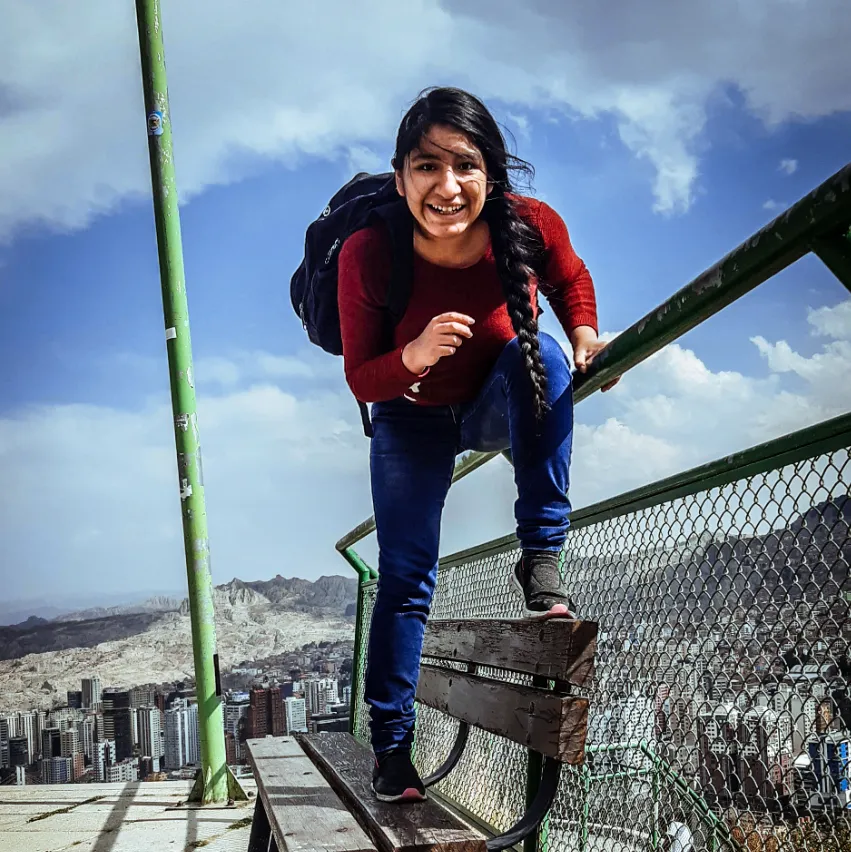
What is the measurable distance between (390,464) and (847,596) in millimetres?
912

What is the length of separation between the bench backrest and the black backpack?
51cm

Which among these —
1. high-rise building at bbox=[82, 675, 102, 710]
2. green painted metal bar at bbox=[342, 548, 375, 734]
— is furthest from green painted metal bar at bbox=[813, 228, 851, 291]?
high-rise building at bbox=[82, 675, 102, 710]

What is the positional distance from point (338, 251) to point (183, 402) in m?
2.44

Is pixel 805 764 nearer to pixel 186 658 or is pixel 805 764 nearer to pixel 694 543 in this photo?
pixel 694 543

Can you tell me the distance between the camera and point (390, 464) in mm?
1767

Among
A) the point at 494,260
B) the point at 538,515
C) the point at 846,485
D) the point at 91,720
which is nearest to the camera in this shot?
the point at 846,485

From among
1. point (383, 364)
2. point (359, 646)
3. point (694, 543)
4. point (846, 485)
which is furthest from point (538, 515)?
point (359, 646)

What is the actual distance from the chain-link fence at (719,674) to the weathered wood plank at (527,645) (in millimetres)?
230

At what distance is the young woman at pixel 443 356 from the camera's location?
161cm

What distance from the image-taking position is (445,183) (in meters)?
1.69

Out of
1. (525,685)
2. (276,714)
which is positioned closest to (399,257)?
(525,685)

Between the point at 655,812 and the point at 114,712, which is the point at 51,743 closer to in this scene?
the point at 114,712

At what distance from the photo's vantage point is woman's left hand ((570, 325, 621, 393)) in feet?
5.50

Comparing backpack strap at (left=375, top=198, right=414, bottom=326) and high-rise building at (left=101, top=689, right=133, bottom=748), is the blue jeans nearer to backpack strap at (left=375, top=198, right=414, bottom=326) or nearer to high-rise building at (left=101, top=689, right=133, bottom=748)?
backpack strap at (left=375, top=198, right=414, bottom=326)
